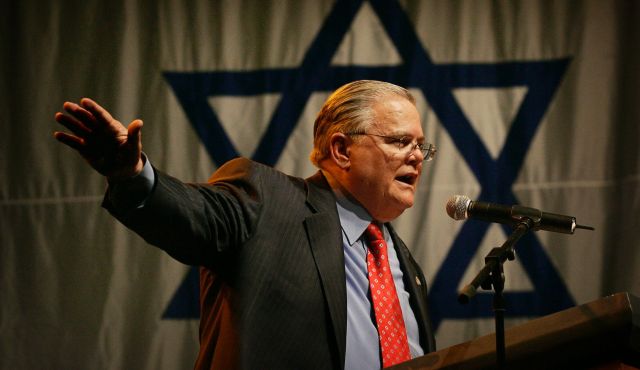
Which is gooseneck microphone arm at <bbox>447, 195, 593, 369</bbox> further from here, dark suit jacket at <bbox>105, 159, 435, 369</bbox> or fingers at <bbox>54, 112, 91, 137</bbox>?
fingers at <bbox>54, 112, 91, 137</bbox>

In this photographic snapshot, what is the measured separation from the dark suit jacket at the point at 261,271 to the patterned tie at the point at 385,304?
0.55 ft

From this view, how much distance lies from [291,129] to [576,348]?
2.15 m

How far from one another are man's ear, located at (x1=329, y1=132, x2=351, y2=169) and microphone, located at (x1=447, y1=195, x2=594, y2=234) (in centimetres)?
48

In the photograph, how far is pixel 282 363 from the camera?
183cm

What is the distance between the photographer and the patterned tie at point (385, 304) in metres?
2.02

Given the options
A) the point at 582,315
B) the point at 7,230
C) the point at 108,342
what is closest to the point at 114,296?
the point at 108,342

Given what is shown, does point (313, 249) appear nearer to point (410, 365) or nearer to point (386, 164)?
point (386, 164)

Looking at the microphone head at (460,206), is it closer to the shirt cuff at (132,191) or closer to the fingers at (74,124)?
the shirt cuff at (132,191)

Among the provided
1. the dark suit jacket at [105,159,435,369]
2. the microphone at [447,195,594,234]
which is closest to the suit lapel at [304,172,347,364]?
the dark suit jacket at [105,159,435,369]

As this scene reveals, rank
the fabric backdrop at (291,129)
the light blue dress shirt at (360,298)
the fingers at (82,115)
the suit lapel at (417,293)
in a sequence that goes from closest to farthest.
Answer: the fingers at (82,115), the light blue dress shirt at (360,298), the suit lapel at (417,293), the fabric backdrop at (291,129)

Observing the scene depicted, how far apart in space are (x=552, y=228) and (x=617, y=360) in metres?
0.41

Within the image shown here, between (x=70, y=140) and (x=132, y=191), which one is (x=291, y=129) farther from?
(x=70, y=140)

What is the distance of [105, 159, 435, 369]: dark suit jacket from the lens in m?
1.79

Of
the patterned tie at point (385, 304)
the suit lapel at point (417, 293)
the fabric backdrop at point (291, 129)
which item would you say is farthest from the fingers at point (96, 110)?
the fabric backdrop at point (291, 129)
